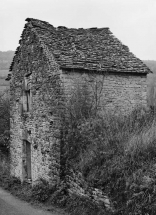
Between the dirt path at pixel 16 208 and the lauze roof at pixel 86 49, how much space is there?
5215 mm

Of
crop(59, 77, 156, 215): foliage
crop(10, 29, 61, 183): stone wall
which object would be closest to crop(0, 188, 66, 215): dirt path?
crop(10, 29, 61, 183): stone wall

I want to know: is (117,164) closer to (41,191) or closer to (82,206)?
(82,206)

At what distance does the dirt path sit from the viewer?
9.30m

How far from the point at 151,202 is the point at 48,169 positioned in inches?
225

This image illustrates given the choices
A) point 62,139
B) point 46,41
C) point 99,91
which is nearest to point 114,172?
point 62,139

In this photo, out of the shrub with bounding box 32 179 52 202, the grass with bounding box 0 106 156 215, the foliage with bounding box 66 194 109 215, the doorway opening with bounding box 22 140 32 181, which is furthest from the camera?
the doorway opening with bounding box 22 140 32 181

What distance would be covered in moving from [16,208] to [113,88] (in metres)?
6.07

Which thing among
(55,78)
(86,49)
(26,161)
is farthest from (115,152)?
(26,161)

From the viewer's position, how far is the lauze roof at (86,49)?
1130 centimetres

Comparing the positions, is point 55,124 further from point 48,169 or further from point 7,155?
point 7,155

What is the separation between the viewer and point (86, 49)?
1228cm

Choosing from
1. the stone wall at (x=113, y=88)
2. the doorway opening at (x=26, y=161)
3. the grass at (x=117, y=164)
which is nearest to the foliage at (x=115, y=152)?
the grass at (x=117, y=164)

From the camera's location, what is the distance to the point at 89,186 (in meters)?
8.19

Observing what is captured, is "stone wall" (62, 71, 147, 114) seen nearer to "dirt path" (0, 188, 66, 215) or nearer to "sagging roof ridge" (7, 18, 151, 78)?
"sagging roof ridge" (7, 18, 151, 78)
